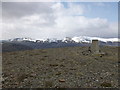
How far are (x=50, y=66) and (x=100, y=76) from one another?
8683 mm

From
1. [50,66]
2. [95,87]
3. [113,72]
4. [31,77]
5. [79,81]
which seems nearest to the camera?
[95,87]

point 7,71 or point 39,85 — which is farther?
point 7,71

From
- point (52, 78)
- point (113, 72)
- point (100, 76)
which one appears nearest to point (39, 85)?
point (52, 78)

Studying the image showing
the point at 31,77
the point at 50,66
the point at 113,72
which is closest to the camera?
the point at 31,77

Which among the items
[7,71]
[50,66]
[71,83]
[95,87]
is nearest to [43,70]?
[50,66]

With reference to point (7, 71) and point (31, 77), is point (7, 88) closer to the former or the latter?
point (31, 77)

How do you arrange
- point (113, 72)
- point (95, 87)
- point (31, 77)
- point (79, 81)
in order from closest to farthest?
point (95, 87), point (79, 81), point (31, 77), point (113, 72)

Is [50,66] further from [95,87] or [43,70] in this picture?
[95,87]

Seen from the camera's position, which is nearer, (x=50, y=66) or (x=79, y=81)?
(x=79, y=81)

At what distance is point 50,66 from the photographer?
31.1 m

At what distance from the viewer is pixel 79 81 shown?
76.0 ft

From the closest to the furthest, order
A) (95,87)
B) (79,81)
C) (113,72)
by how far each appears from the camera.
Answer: (95,87) < (79,81) < (113,72)

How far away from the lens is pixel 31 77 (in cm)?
2498

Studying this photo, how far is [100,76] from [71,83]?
4545 millimetres
